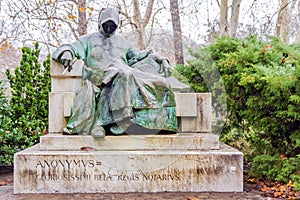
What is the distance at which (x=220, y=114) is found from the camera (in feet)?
24.6

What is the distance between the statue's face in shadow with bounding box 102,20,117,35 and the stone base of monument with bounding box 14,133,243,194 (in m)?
1.77

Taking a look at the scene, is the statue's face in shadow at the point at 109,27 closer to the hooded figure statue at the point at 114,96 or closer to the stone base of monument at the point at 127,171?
the hooded figure statue at the point at 114,96

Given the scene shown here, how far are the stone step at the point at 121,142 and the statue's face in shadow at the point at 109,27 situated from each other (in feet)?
5.10

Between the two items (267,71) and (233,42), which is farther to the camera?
(233,42)

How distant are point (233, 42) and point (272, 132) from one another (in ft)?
6.63

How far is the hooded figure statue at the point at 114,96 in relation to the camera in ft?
16.3

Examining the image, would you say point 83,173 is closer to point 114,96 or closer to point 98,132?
point 98,132

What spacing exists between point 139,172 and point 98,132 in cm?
71

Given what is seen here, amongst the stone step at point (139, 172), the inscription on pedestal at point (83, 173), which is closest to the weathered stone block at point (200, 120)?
the stone step at point (139, 172)

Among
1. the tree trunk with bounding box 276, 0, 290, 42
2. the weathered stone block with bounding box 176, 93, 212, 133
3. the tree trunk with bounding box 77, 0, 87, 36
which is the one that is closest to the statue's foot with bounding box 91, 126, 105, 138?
the weathered stone block with bounding box 176, 93, 212, 133

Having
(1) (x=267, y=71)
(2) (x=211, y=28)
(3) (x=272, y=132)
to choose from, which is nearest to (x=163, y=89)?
(1) (x=267, y=71)

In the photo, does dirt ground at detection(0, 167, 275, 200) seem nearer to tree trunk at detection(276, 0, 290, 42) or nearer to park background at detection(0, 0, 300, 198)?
park background at detection(0, 0, 300, 198)

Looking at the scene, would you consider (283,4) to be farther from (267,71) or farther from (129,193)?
(129,193)

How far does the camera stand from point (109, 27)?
549 cm
